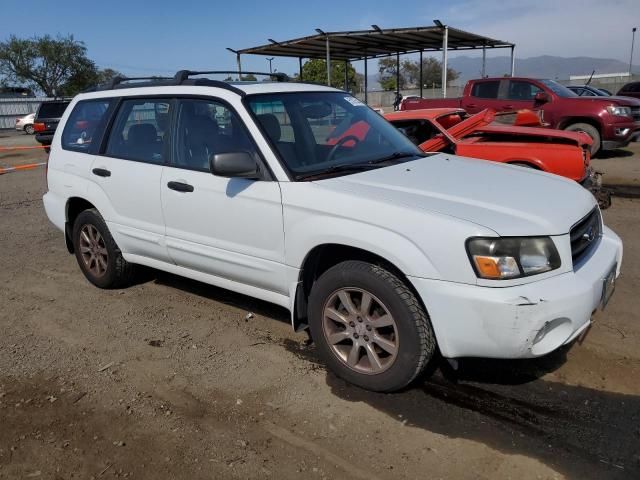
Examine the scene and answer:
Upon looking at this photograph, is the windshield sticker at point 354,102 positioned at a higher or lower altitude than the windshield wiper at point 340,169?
higher

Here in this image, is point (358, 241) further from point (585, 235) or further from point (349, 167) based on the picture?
point (585, 235)

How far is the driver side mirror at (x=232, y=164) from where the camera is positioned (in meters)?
3.41

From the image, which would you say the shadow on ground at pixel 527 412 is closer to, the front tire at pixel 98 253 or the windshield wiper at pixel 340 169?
the windshield wiper at pixel 340 169

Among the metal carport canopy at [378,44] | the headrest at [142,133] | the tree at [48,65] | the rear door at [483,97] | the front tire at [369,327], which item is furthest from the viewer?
the tree at [48,65]

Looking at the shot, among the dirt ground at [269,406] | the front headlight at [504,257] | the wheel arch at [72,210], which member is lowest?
the dirt ground at [269,406]

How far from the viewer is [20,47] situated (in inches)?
2467

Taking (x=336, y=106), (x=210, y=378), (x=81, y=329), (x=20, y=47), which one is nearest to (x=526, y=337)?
(x=210, y=378)

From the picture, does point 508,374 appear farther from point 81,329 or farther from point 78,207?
point 78,207

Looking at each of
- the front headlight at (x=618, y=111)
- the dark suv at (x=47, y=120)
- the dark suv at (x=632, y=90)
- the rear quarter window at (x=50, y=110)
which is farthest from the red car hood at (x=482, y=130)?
the rear quarter window at (x=50, y=110)

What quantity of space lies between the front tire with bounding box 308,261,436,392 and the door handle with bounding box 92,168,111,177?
2266 mm

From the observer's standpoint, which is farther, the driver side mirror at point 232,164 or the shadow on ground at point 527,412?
the driver side mirror at point 232,164

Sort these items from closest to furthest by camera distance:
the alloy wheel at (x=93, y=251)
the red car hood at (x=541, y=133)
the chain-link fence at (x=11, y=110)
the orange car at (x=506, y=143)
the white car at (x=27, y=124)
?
1. the alloy wheel at (x=93, y=251)
2. the orange car at (x=506, y=143)
3. the red car hood at (x=541, y=133)
4. the white car at (x=27, y=124)
5. the chain-link fence at (x=11, y=110)

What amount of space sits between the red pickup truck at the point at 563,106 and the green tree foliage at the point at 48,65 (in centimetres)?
6007

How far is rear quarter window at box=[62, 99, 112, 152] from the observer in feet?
16.0
